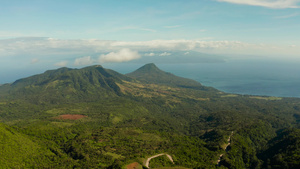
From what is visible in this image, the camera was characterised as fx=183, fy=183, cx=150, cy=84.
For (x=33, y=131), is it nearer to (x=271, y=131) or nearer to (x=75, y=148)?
(x=75, y=148)

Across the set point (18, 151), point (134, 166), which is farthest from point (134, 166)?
point (18, 151)

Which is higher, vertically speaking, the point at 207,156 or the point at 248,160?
the point at 207,156

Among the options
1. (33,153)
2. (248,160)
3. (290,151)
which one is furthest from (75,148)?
(290,151)

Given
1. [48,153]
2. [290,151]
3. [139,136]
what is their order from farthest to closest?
1. [139,136]
2. [48,153]
3. [290,151]

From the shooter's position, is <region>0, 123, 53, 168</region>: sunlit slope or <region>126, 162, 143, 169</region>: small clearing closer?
<region>126, 162, 143, 169</region>: small clearing

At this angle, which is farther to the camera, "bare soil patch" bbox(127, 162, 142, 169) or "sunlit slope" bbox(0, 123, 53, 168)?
"sunlit slope" bbox(0, 123, 53, 168)

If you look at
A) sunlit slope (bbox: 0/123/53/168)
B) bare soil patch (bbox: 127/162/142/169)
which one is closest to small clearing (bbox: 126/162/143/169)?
bare soil patch (bbox: 127/162/142/169)

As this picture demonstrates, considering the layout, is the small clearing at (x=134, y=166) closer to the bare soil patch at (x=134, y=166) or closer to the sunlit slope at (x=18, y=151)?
the bare soil patch at (x=134, y=166)

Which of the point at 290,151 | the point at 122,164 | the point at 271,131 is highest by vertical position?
the point at 122,164

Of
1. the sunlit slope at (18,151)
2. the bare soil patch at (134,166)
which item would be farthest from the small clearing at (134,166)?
the sunlit slope at (18,151)

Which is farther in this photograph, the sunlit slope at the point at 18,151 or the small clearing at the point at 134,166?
the sunlit slope at the point at 18,151

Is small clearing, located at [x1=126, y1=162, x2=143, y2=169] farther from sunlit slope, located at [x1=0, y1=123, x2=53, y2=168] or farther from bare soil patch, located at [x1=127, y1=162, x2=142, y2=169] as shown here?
sunlit slope, located at [x1=0, y1=123, x2=53, y2=168]
